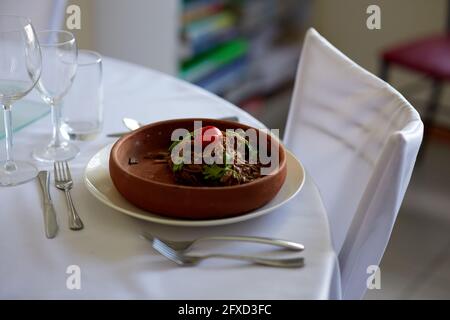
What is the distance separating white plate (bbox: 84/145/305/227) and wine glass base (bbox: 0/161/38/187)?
0.09 meters

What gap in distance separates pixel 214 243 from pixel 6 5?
106 cm

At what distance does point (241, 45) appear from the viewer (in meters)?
2.79

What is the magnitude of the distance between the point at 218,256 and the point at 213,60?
1967 millimetres

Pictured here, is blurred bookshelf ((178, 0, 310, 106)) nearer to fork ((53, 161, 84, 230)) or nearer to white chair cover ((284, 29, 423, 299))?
white chair cover ((284, 29, 423, 299))

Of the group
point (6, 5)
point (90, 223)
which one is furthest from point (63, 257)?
point (6, 5)

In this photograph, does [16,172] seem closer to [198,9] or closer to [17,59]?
[17,59]

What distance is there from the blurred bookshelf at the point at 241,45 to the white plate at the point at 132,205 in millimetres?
1608

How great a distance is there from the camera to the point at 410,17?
2.88 meters

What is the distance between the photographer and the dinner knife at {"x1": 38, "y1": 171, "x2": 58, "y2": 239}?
0.80 metres

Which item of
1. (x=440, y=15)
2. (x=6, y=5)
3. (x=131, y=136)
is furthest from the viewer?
(x=440, y=15)

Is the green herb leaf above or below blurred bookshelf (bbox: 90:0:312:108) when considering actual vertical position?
above

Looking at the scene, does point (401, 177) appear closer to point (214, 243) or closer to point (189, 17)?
point (214, 243)

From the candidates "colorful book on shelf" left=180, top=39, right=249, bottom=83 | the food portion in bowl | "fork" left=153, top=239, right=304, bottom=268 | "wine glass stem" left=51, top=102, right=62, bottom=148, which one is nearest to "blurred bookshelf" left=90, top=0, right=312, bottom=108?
"colorful book on shelf" left=180, top=39, right=249, bottom=83

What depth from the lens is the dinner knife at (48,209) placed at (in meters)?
0.80
